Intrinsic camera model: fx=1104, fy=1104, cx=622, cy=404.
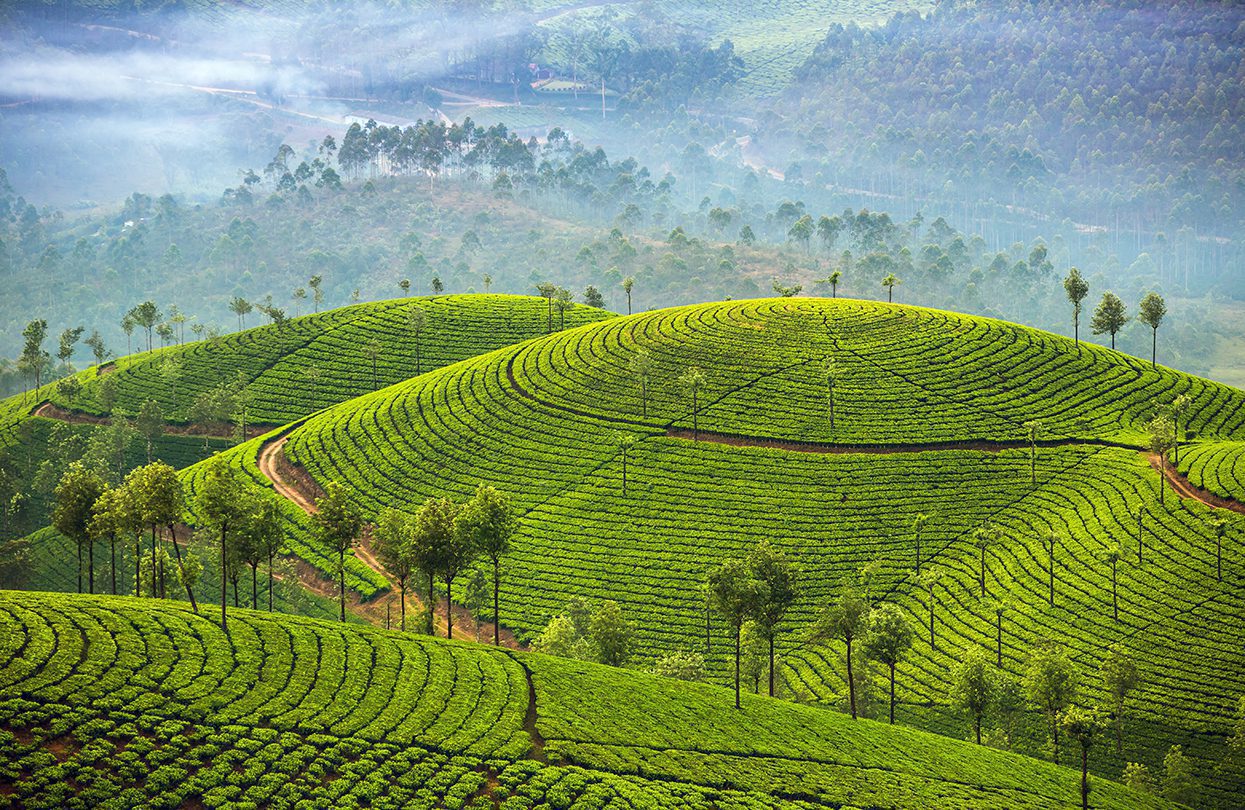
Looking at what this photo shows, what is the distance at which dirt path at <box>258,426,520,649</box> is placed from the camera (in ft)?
301

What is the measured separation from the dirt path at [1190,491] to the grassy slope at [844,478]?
68.8 inches

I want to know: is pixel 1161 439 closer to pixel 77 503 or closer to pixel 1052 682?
pixel 1052 682

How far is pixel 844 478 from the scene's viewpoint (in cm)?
10819

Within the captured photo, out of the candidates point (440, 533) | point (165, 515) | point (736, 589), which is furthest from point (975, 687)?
point (165, 515)

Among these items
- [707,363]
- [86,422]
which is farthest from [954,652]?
[86,422]

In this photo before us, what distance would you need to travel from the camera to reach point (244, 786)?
50.1 meters

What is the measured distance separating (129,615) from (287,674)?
1050 cm

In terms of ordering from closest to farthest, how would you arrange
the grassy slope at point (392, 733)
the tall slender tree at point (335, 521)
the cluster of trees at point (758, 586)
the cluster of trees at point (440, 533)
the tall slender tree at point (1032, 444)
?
1. the grassy slope at point (392, 733)
2. the cluster of trees at point (758, 586)
3. the cluster of trees at point (440, 533)
4. the tall slender tree at point (335, 521)
5. the tall slender tree at point (1032, 444)

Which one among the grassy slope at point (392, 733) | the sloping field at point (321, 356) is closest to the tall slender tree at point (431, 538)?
the grassy slope at point (392, 733)

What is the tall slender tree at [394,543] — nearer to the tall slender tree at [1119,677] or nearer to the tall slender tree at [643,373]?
the tall slender tree at [643,373]

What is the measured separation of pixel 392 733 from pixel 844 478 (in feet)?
206

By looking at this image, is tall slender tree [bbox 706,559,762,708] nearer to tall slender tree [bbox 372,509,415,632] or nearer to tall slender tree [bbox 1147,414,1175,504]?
tall slender tree [bbox 372,509,415,632]

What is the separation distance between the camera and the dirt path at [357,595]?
301ft

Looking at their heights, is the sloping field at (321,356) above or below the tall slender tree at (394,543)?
above
